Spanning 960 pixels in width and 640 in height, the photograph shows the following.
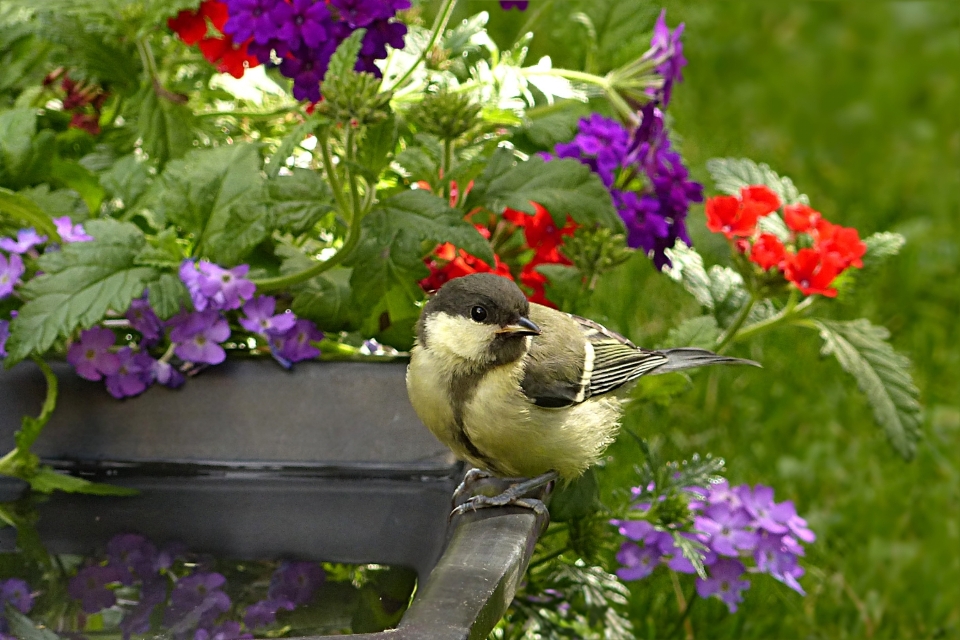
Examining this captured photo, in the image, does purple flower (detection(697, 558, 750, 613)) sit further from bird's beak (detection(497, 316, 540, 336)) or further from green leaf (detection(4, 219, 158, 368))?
green leaf (detection(4, 219, 158, 368))

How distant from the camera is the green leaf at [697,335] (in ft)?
8.67

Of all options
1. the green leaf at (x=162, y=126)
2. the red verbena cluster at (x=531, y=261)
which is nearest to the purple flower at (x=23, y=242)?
the green leaf at (x=162, y=126)

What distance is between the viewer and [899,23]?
7.49 metres

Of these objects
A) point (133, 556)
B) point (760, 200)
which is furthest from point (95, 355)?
point (760, 200)

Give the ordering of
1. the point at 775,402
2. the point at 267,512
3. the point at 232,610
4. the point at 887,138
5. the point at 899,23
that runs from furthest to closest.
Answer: the point at 899,23
the point at 887,138
the point at 775,402
the point at 267,512
the point at 232,610

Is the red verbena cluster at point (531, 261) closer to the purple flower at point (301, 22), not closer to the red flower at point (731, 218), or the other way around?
the red flower at point (731, 218)

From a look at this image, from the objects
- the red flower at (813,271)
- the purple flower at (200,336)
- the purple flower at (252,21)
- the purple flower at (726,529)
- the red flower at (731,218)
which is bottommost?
the purple flower at (726,529)

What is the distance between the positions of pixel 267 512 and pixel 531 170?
81 centimetres

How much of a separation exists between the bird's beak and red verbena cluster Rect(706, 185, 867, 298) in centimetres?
64

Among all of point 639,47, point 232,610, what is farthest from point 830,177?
point 232,610

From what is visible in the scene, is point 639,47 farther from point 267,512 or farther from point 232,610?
point 232,610

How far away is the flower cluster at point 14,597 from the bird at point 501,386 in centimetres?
69

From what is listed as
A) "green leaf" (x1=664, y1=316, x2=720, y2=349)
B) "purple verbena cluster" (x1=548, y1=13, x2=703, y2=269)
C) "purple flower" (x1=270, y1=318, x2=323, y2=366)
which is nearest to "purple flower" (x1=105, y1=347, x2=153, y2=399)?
"purple flower" (x1=270, y1=318, x2=323, y2=366)

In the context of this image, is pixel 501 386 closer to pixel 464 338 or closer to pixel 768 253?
pixel 464 338
